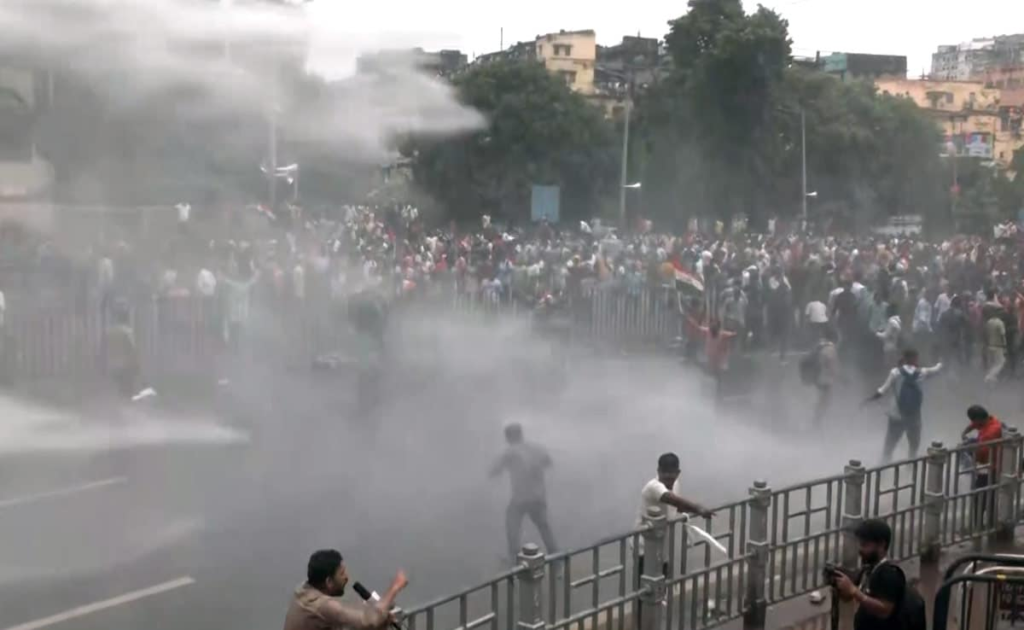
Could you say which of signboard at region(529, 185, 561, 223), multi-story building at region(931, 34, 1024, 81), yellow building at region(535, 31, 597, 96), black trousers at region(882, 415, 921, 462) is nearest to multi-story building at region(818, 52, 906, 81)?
multi-story building at region(931, 34, 1024, 81)

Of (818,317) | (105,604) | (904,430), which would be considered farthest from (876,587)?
(818,317)

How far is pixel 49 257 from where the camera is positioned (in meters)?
17.9

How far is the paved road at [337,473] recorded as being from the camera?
8.99 meters

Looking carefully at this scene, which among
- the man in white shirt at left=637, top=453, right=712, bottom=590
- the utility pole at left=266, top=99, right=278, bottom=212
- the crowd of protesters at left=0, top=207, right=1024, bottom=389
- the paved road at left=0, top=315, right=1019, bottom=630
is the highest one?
the utility pole at left=266, top=99, right=278, bottom=212

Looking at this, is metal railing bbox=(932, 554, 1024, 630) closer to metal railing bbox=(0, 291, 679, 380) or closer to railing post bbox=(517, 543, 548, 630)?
railing post bbox=(517, 543, 548, 630)

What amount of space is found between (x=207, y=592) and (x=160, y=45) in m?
6.90

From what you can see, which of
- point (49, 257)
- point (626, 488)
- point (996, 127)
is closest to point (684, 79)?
point (49, 257)

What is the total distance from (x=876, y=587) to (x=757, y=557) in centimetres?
241

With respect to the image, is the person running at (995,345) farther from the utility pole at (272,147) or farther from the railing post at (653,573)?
the railing post at (653,573)

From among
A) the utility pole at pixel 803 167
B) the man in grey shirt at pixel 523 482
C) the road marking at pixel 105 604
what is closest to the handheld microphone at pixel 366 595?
the road marking at pixel 105 604

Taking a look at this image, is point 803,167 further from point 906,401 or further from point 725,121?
point 906,401

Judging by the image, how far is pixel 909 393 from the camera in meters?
12.4

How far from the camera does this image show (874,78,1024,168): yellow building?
8628 centimetres

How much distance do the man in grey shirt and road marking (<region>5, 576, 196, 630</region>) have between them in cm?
232
